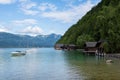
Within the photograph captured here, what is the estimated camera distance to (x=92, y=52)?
134875mm

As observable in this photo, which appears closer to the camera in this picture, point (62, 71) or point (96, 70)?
point (96, 70)

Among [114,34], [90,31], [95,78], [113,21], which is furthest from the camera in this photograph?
[90,31]

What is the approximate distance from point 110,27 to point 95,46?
1255 inches

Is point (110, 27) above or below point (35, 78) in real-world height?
above

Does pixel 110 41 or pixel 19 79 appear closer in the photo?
pixel 19 79

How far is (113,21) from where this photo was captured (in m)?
A: 103

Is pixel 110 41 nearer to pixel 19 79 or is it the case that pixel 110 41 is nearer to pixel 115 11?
pixel 115 11

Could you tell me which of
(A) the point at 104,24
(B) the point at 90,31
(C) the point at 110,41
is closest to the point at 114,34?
(C) the point at 110,41

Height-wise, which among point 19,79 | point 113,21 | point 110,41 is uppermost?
point 113,21

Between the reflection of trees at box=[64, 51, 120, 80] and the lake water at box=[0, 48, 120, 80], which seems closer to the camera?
the reflection of trees at box=[64, 51, 120, 80]

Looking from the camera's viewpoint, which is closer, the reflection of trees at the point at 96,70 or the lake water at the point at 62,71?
the reflection of trees at the point at 96,70

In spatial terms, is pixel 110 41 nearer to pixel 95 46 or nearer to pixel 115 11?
pixel 115 11

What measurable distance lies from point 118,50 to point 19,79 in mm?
63126

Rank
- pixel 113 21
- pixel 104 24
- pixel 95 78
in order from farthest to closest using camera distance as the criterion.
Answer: pixel 104 24
pixel 113 21
pixel 95 78
